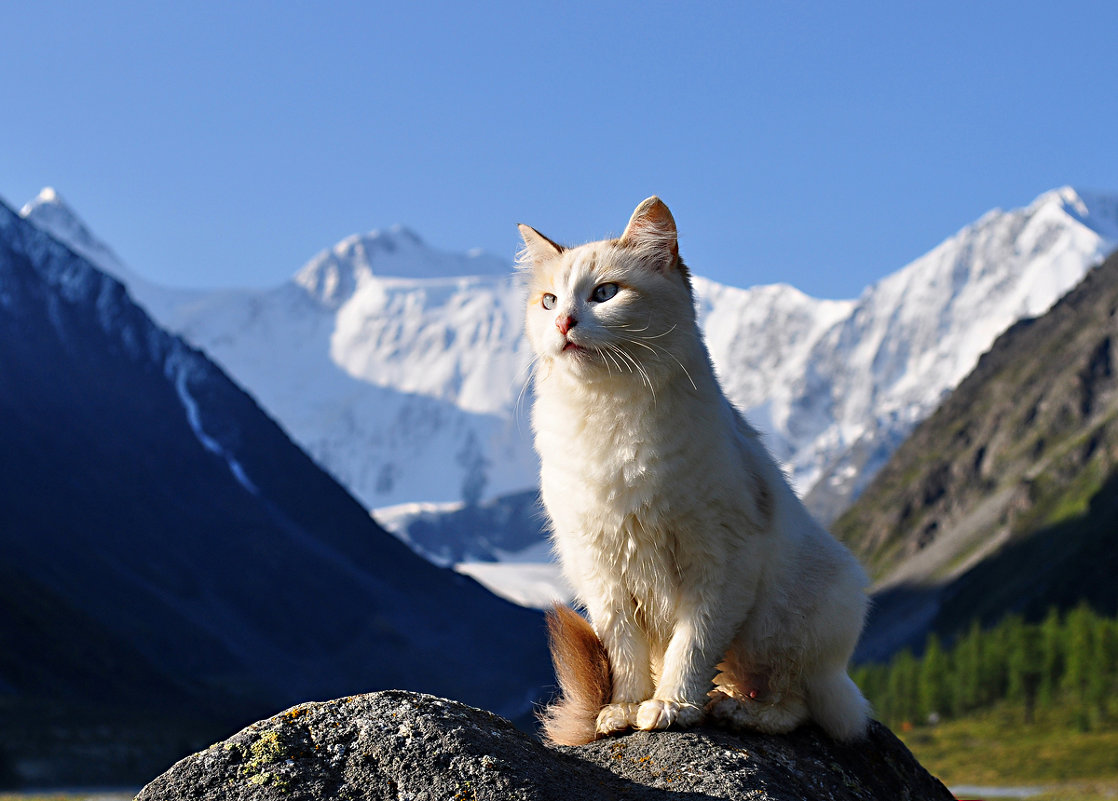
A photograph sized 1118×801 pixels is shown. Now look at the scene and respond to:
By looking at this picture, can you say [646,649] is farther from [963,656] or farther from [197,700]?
[197,700]

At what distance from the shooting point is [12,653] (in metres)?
138

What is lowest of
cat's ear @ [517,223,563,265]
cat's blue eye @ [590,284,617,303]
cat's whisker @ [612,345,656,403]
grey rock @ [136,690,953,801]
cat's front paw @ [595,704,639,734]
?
grey rock @ [136,690,953,801]

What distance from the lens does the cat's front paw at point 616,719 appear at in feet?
28.4

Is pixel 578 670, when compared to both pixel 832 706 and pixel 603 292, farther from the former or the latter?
pixel 603 292

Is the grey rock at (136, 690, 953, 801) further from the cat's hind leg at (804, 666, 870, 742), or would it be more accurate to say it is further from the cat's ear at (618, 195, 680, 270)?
the cat's ear at (618, 195, 680, 270)

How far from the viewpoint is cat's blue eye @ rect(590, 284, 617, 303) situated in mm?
8859

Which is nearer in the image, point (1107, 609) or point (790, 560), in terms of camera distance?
point (790, 560)

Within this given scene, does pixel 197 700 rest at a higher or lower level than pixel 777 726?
higher

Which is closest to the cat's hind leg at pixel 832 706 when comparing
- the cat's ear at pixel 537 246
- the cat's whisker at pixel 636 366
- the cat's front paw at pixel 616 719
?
the cat's front paw at pixel 616 719

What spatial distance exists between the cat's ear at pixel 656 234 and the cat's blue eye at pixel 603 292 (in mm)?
399

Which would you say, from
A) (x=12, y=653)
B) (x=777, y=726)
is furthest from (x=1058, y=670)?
(x=777, y=726)

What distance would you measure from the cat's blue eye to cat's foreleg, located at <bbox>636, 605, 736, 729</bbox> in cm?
252

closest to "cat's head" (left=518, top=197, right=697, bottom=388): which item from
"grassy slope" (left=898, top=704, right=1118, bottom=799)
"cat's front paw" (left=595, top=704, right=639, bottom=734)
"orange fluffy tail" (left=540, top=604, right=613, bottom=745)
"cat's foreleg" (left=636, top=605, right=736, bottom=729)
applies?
"cat's foreleg" (left=636, top=605, right=736, bottom=729)

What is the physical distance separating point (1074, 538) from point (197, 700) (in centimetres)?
14632
